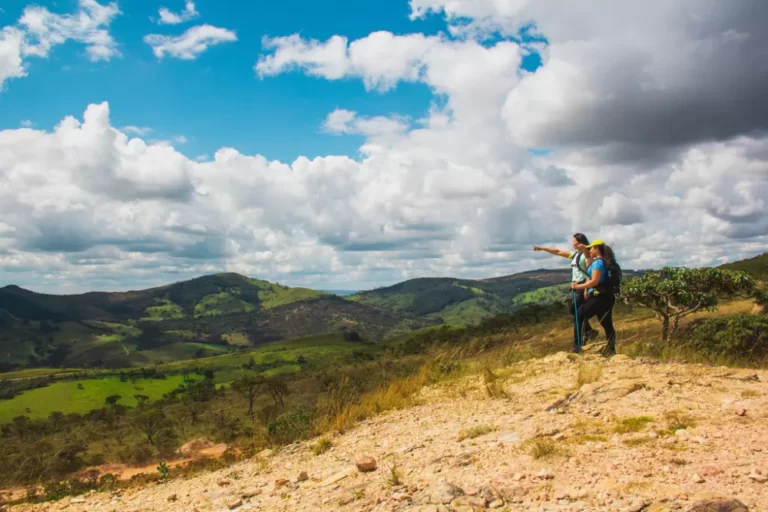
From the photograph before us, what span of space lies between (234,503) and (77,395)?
6840 inches

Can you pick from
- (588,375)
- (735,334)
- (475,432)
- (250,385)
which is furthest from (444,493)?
(250,385)

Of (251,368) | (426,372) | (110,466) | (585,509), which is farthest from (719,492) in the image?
(251,368)

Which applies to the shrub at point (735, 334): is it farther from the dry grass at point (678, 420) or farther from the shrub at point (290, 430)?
the shrub at point (290, 430)

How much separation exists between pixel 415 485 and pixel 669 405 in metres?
4.09

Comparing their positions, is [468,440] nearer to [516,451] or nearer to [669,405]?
[516,451]

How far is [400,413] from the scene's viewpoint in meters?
10.2

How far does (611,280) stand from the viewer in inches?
451

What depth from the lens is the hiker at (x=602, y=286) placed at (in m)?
11.3

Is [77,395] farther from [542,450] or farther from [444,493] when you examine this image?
[542,450]

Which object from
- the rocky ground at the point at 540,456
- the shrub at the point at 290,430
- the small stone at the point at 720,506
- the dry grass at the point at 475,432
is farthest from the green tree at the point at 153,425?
the small stone at the point at 720,506

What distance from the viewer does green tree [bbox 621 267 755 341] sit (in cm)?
2317

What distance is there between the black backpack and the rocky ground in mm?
1737

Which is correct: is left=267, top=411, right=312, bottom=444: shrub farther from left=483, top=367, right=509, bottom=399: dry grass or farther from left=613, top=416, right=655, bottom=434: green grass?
left=613, top=416, right=655, bottom=434: green grass

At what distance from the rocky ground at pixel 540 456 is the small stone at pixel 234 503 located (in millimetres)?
45
